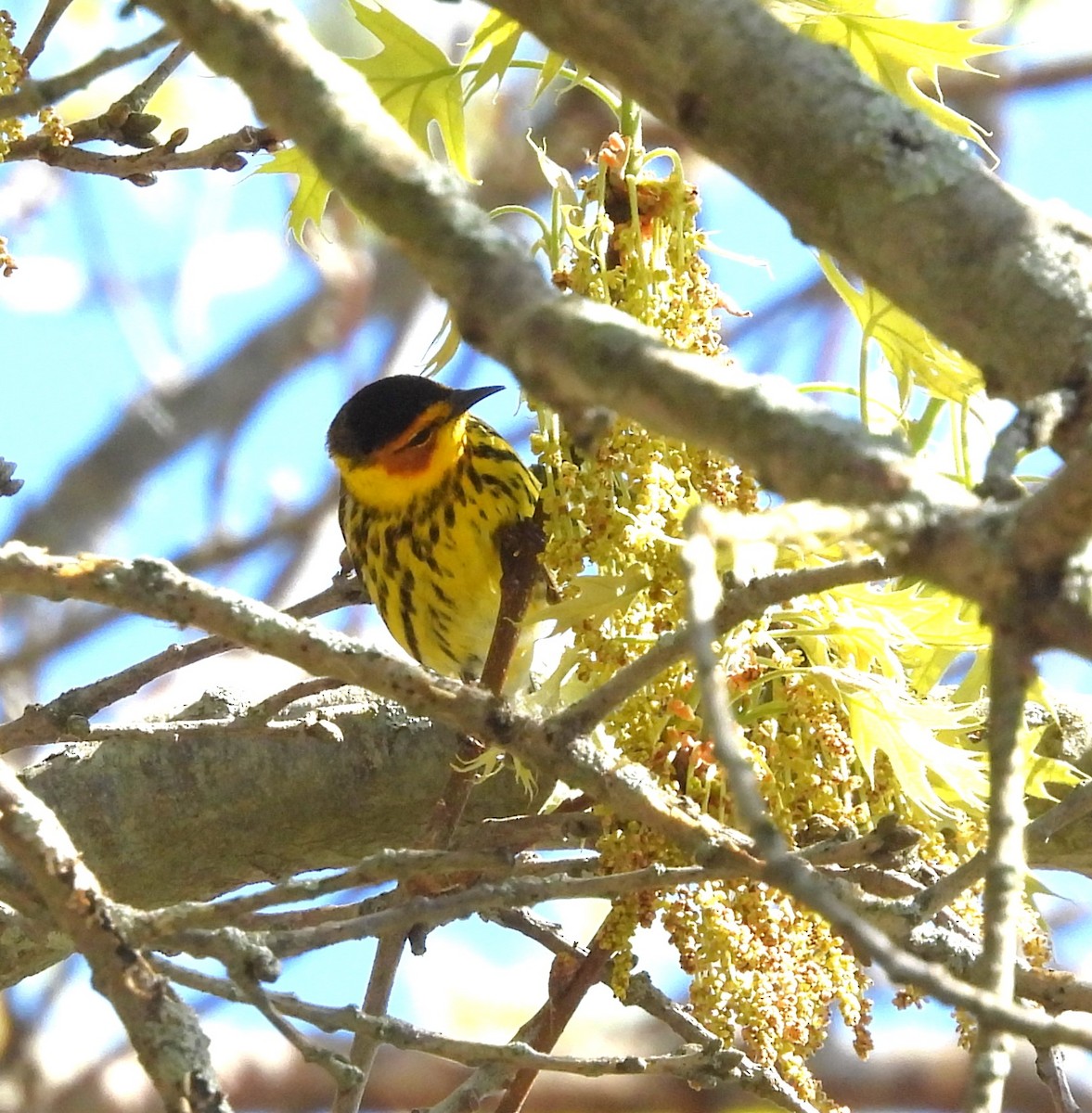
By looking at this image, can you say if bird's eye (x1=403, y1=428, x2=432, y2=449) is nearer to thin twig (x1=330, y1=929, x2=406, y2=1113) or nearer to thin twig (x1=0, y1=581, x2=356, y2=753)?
thin twig (x1=0, y1=581, x2=356, y2=753)

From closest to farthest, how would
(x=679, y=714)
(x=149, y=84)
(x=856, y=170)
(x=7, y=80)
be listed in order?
(x=856, y=170)
(x=679, y=714)
(x=7, y=80)
(x=149, y=84)

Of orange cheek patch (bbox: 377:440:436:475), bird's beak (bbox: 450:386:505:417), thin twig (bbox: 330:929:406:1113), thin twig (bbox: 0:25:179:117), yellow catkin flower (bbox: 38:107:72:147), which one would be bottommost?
thin twig (bbox: 330:929:406:1113)

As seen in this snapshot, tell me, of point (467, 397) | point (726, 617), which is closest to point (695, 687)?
point (726, 617)

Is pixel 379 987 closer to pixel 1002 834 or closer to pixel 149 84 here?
pixel 1002 834

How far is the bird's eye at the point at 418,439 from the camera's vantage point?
3.85m

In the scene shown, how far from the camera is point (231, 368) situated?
7.64 metres

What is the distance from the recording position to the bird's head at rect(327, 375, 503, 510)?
3818 millimetres

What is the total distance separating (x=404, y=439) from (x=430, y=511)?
0.22 m

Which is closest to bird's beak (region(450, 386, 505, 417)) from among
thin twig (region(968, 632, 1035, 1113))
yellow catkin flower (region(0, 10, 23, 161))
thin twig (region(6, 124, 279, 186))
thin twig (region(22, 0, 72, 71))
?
thin twig (region(6, 124, 279, 186))

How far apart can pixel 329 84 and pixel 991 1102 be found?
0.91 m

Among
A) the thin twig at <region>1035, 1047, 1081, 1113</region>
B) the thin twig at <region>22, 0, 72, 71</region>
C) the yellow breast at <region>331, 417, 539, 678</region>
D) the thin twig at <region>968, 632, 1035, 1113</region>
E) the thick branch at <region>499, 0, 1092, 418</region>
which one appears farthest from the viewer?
the yellow breast at <region>331, 417, 539, 678</region>

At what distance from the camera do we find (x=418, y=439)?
385 centimetres

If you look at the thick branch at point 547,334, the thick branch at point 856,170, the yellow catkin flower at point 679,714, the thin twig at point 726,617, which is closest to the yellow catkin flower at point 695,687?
the yellow catkin flower at point 679,714

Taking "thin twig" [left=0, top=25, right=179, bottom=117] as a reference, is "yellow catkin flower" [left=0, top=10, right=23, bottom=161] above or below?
above
